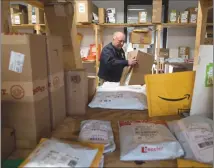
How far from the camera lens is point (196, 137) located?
2.54 feet

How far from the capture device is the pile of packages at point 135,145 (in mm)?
630

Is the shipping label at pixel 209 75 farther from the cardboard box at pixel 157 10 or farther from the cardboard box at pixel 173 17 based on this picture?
the cardboard box at pixel 173 17

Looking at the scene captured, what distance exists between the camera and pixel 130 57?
106 inches

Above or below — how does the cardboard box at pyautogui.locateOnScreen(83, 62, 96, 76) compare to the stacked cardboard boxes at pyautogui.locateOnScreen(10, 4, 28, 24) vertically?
below

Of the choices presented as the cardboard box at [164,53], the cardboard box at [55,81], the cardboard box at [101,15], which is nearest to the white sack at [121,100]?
the cardboard box at [55,81]

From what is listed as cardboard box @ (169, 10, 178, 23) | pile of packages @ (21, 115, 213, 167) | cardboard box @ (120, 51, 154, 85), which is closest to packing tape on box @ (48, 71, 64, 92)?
pile of packages @ (21, 115, 213, 167)

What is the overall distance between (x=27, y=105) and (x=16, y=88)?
0.26 feet

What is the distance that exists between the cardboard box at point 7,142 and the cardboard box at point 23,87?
0.09 ft

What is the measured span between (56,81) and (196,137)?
0.68 meters

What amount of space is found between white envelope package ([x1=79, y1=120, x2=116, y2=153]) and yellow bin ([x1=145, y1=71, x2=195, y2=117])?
0.39 m

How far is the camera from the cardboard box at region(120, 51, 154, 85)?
2330 mm

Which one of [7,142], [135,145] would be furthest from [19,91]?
[135,145]

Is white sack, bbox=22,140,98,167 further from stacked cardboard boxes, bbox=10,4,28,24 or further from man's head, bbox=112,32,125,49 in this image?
stacked cardboard boxes, bbox=10,4,28,24

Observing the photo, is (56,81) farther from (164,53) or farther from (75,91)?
(164,53)
